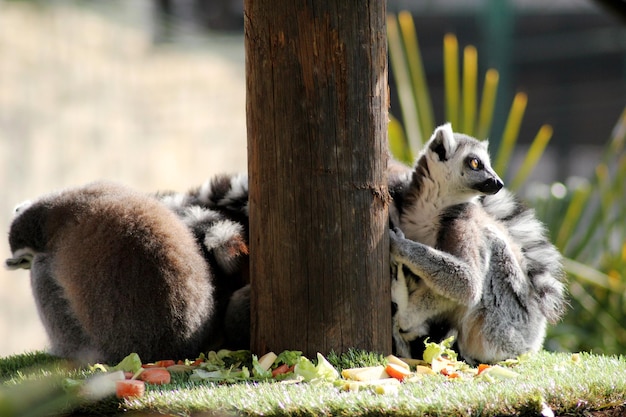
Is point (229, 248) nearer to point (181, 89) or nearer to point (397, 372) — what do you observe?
point (397, 372)

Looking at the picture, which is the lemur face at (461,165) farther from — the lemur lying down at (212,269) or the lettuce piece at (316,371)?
the lettuce piece at (316,371)

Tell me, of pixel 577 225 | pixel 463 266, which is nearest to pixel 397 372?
pixel 463 266

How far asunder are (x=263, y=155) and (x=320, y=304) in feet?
2.12

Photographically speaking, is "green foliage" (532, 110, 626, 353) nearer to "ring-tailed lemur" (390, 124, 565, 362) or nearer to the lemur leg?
"ring-tailed lemur" (390, 124, 565, 362)

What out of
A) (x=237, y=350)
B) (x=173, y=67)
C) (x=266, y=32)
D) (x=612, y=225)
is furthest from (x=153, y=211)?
(x=173, y=67)

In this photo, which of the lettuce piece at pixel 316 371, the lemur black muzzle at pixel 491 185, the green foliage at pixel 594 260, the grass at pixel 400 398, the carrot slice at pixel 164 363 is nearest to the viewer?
the grass at pixel 400 398

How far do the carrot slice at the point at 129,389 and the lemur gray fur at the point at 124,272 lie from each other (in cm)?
62

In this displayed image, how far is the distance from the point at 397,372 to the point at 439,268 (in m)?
0.54

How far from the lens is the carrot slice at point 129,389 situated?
9.11 feet

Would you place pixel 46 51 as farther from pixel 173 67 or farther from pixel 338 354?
pixel 338 354

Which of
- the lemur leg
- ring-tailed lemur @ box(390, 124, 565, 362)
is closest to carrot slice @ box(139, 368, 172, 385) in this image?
ring-tailed lemur @ box(390, 124, 565, 362)

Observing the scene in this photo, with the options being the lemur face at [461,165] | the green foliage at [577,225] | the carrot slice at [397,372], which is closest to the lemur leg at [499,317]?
the lemur face at [461,165]

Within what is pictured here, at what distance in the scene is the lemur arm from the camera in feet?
11.1

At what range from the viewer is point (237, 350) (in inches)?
145
